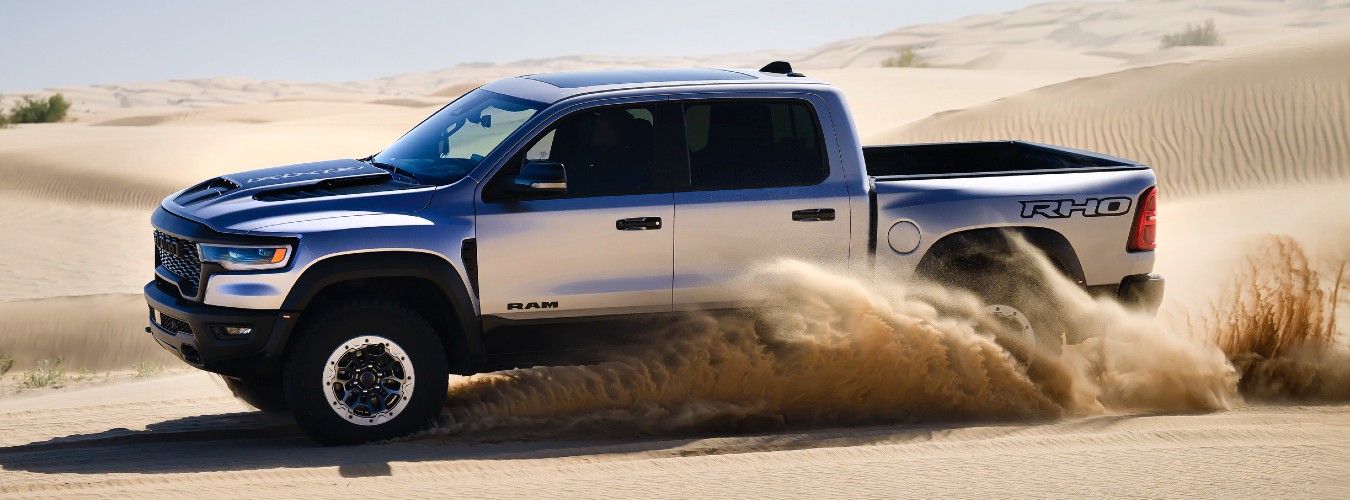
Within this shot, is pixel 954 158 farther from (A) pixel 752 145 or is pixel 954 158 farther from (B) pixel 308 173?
(B) pixel 308 173

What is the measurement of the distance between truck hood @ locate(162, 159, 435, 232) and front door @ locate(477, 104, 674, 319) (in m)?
0.42

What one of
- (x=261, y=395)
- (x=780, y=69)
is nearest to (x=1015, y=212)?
(x=780, y=69)

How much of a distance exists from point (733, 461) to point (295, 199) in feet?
7.63

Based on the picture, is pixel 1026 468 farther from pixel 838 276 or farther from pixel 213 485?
pixel 213 485

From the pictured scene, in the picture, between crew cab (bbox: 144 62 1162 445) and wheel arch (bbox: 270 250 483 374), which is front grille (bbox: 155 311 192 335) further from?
wheel arch (bbox: 270 250 483 374)

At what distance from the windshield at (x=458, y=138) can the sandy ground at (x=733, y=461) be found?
1324 mm

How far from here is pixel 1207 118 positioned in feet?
70.7

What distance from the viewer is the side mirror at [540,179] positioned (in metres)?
5.99

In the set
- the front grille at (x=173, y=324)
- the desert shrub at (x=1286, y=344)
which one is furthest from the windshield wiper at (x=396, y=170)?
the desert shrub at (x=1286, y=344)

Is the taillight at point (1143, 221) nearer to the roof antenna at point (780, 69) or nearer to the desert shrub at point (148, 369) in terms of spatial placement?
the roof antenna at point (780, 69)

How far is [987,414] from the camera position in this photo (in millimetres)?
6992

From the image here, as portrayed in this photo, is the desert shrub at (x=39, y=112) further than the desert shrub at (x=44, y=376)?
Yes

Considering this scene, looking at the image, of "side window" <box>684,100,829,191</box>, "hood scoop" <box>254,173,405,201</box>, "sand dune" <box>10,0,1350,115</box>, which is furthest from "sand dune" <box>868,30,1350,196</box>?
"sand dune" <box>10,0,1350,115</box>

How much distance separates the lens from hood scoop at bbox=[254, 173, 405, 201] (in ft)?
20.0
